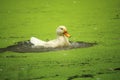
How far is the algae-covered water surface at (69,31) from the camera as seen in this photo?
583cm

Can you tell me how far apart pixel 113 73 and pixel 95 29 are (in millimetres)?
3252

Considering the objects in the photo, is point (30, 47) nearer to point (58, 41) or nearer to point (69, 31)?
point (58, 41)

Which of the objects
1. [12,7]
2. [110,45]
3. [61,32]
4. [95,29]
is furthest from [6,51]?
[12,7]

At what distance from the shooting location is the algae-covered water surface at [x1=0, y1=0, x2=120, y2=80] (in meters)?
5.83

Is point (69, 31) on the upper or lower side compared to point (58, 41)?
upper

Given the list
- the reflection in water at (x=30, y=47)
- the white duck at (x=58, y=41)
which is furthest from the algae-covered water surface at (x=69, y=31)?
the white duck at (x=58, y=41)

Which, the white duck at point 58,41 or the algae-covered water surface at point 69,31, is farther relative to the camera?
the white duck at point 58,41

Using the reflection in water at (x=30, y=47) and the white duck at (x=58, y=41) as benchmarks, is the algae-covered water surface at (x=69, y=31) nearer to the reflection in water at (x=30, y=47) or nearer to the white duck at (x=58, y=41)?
the reflection in water at (x=30, y=47)

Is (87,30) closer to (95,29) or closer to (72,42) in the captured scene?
(95,29)

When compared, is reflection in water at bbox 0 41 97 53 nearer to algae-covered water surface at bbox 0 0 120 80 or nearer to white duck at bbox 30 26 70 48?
white duck at bbox 30 26 70 48

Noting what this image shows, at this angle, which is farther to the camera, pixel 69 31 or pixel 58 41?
pixel 69 31

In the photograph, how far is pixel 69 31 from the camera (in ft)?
28.9

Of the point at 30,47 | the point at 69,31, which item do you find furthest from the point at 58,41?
the point at 69,31

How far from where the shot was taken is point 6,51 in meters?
7.32
